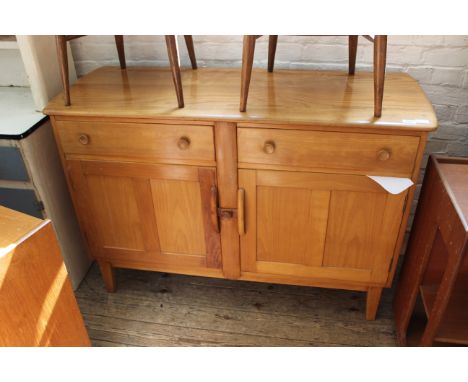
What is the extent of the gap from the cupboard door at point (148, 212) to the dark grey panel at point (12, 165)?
19 cm

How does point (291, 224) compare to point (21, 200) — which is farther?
point (21, 200)

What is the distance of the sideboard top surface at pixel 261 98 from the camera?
3.61ft

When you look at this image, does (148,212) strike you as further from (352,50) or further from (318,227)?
(352,50)

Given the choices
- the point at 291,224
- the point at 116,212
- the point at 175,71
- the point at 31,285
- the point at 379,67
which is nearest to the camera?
the point at 31,285

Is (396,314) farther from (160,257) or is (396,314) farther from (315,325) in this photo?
(160,257)

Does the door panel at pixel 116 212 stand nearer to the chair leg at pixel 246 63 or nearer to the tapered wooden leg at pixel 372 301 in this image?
the chair leg at pixel 246 63

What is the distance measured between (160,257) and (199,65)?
2.52 ft

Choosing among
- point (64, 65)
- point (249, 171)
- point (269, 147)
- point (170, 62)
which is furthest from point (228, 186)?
point (64, 65)

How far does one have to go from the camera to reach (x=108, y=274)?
5.23 feet

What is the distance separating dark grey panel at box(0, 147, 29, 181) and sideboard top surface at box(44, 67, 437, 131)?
9.1 inches

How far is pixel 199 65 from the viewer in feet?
5.17

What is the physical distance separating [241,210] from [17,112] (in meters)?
0.90
